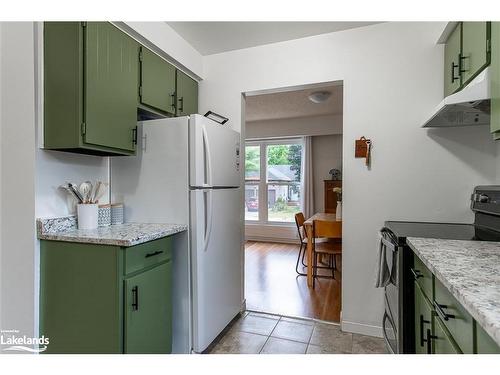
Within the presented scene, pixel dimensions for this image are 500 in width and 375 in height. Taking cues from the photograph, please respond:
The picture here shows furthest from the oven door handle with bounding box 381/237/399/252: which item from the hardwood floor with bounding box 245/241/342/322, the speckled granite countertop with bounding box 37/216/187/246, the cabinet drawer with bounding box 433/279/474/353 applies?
the speckled granite countertop with bounding box 37/216/187/246

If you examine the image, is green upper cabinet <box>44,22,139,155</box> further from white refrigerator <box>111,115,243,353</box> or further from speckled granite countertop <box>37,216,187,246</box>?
speckled granite countertop <box>37,216,187,246</box>

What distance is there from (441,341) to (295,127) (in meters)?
4.73

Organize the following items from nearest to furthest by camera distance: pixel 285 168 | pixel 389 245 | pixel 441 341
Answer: pixel 441 341, pixel 389 245, pixel 285 168

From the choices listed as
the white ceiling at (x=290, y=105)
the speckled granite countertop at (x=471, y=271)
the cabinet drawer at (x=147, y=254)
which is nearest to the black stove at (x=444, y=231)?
the speckled granite countertop at (x=471, y=271)

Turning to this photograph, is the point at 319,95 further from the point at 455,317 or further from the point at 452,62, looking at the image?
the point at 455,317

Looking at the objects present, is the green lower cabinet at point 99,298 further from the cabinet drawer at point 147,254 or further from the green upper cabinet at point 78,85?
the green upper cabinet at point 78,85

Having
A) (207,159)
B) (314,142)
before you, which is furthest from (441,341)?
(314,142)

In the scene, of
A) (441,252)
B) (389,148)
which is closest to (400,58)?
(389,148)

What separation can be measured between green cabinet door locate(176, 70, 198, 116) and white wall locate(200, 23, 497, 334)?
2.83ft

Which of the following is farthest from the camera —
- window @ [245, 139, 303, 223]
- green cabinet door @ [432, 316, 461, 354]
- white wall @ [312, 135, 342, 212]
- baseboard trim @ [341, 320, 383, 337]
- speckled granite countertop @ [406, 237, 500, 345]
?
window @ [245, 139, 303, 223]

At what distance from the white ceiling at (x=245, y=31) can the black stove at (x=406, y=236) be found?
5.11 feet

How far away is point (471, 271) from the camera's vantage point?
917 millimetres

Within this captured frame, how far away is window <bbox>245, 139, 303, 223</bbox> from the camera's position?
18.9 feet
